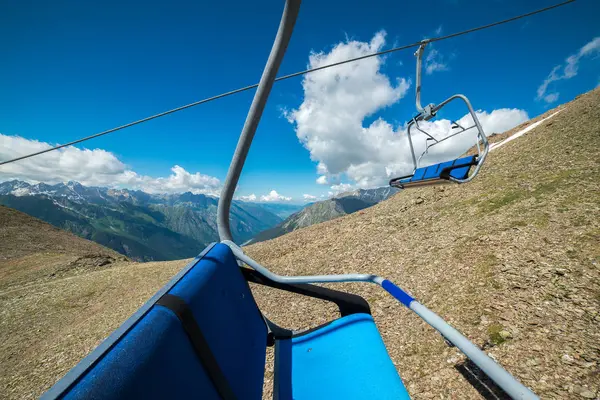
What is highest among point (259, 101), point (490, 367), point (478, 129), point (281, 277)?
point (478, 129)

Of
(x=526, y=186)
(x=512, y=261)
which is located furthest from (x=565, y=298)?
(x=526, y=186)

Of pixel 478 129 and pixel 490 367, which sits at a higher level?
pixel 478 129

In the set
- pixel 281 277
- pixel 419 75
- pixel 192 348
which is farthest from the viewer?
pixel 419 75

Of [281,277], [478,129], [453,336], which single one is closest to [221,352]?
[281,277]

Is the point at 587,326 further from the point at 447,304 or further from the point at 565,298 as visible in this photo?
the point at 447,304

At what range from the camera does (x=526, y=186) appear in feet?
34.9

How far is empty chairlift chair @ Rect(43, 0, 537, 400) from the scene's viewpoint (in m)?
1.24

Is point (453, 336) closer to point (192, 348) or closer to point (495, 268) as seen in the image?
point (192, 348)

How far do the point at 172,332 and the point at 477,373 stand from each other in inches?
178

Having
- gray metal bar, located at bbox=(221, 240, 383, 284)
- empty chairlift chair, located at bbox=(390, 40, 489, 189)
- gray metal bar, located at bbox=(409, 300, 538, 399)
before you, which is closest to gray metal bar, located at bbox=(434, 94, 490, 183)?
empty chairlift chair, located at bbox=(390, 40, 489, 189)

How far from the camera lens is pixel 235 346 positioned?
219cm

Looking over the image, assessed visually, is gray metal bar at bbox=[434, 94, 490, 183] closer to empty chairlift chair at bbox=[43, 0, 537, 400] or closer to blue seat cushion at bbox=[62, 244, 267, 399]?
empty chairlift chair at bbox=[43, 0, 537, 400]

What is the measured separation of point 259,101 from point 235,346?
211 centimetres

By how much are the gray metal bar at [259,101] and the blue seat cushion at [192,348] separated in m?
0.66
